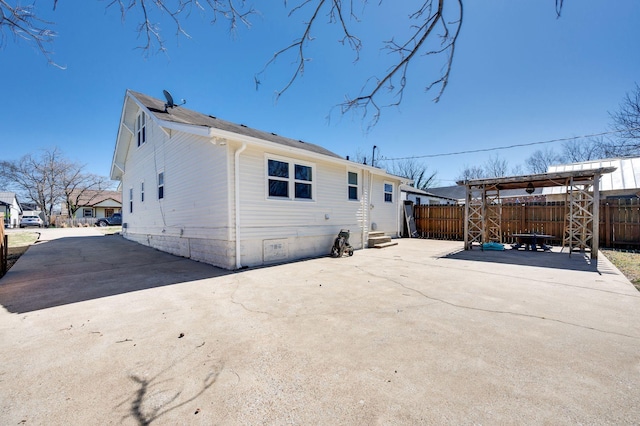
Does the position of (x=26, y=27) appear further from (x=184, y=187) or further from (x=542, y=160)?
(x=542, y=160)

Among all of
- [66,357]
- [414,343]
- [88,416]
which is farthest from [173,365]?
[414,343]

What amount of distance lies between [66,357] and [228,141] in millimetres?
5276

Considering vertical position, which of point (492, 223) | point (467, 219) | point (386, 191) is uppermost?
point (386, 191)

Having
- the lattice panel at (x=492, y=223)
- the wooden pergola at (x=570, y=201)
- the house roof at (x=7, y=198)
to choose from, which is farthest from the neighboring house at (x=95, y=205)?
the lattice panel at (x=492, y=223)

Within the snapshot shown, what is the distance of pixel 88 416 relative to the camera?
5.81 feet

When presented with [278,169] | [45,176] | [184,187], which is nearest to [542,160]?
[278,169]

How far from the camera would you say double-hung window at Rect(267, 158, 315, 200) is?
7762 mm

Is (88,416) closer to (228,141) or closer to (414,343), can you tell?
(414,343)

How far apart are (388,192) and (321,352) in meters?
12.2

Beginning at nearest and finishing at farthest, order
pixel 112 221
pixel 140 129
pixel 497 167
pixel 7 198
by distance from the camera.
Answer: pixel 140 129 < pixel 112 221 < pixel 497 167 < pixel 7 198

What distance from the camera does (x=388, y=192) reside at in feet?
46.0

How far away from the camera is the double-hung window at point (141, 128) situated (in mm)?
11180

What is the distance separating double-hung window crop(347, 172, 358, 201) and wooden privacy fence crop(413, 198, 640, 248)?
661 centimetres

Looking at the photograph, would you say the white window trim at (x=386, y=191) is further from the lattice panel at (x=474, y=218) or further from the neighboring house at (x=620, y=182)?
the neighboring house at (x=620, y=182)
